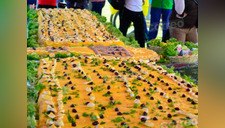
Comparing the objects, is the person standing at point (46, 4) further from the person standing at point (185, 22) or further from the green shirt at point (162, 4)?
the person standing at point (185, 22)

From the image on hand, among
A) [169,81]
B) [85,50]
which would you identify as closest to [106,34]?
[85,50]

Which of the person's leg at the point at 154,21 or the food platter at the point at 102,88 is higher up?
the person's leg at the point at 154,21

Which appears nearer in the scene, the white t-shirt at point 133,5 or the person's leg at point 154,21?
the white t-shirt at point 133,5

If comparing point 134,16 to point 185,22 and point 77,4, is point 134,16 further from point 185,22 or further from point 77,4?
point 77,4

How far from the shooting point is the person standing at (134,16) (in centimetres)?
458

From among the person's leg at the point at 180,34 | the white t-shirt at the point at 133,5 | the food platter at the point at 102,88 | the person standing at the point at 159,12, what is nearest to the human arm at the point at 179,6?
the person's leg at the point at 180,34

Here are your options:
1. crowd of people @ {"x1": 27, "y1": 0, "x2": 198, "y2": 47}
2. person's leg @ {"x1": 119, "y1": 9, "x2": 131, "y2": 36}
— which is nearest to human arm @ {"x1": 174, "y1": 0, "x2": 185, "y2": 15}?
crowd of people @ {"x1": 27, "y1": 0, "x2": 198, "y2": 47}

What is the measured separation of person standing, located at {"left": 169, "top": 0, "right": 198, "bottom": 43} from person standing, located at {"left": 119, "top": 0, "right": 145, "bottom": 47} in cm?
53

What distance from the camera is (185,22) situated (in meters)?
4.18

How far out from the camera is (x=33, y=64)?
2.72 metres

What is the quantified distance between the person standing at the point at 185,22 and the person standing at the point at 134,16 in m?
0.53

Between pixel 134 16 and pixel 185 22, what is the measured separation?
78 centimetres

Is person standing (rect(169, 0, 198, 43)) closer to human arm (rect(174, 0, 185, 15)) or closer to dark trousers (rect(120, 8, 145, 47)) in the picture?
human arm (rect(174, 0, 185, 15))
